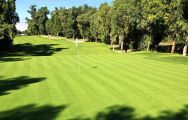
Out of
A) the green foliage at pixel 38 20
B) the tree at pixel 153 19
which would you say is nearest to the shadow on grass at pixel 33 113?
the tree at pixel 153 19

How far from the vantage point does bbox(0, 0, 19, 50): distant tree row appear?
55.7 m

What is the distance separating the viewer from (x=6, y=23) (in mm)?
60625

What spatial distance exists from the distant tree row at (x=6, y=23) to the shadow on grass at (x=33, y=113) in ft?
141

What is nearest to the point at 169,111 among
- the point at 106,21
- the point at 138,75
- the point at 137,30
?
the point at 138,75

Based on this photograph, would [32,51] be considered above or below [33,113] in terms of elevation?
below

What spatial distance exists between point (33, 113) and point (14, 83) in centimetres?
775

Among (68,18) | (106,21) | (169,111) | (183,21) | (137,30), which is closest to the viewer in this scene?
(169,111)

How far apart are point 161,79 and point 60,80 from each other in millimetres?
7145

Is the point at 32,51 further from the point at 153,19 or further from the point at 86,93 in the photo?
the point at 86,93

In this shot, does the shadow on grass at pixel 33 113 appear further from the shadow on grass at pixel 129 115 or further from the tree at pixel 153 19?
the tree at pixel 153 19

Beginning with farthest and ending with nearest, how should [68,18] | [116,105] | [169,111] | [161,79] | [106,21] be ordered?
1. [68,18]
2. [106,21]
3. [161,79]
4. [116,105]
5. [169,111]

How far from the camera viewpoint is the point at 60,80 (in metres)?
21.4

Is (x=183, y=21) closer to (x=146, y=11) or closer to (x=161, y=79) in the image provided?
(x=146, y=11)

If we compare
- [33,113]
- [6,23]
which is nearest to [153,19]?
[6,23]
